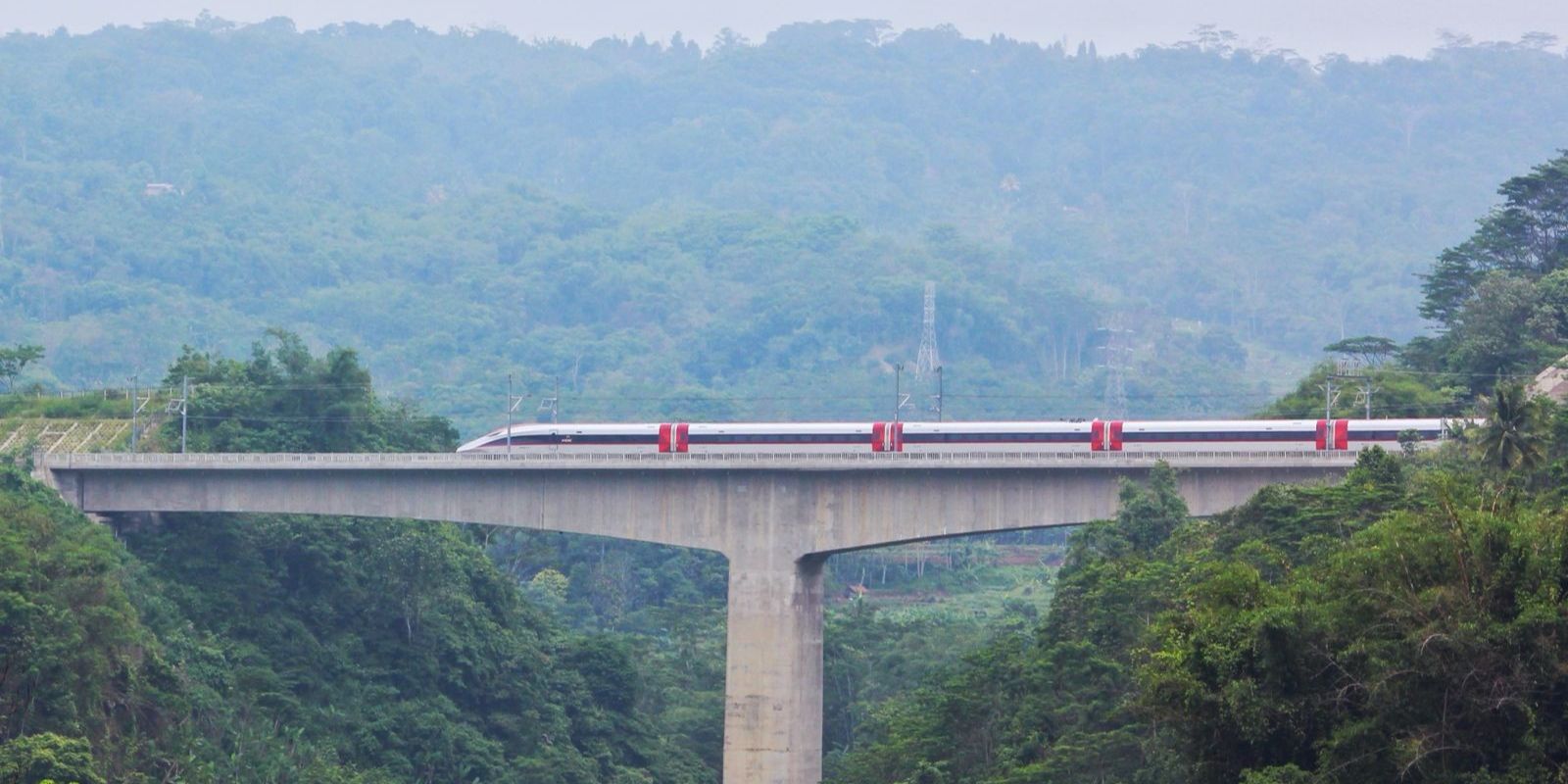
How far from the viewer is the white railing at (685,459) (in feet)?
241

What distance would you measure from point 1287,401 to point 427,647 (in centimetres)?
3259

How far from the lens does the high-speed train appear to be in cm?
7488

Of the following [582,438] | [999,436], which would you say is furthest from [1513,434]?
[582,438]

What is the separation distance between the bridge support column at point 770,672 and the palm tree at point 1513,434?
21.1m

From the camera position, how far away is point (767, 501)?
76188mm

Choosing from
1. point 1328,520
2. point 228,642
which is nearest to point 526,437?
point 228,642

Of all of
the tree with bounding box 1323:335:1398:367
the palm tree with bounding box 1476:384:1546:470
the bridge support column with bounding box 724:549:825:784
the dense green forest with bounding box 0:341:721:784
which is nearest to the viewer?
the palm tree with bounding box 1476:384:1546:470

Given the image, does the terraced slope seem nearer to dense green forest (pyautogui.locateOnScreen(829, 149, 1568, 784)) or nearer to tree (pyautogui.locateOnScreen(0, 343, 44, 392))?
tree (pyautogui.locateOnScreen(0, 343, 44, 392))

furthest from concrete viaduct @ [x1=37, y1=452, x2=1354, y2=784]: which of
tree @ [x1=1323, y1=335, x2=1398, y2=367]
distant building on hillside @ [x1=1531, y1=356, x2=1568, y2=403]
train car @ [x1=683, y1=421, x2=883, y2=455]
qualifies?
tree @ [x1=1323, y1=335, x2=1398, y2=367]

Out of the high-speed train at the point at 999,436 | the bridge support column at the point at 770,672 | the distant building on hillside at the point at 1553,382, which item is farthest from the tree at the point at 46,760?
the distant building on hillside at the point at 1553,382

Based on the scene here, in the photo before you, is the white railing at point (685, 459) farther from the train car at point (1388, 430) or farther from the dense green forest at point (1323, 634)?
the train car at point (1388, 430)

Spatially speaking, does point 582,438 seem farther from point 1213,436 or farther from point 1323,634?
point 1323,634

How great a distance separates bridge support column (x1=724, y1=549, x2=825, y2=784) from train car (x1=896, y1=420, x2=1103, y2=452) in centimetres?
526

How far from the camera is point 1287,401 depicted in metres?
94.5
